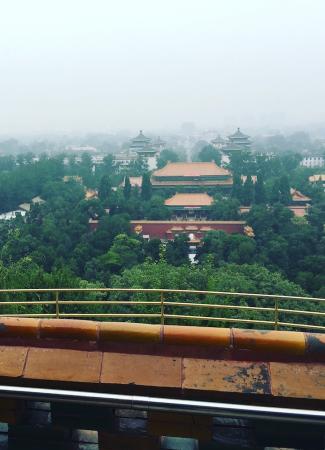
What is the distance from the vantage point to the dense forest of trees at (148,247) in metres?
15.5

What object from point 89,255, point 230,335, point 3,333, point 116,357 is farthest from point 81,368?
point 89,255

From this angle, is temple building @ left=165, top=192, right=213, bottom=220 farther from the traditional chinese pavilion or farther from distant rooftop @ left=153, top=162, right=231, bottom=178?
distant rooftop @ left=153, top=162, right=231, bottom=178

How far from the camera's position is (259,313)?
13.1m

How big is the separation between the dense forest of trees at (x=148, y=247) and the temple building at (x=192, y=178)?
249 cm

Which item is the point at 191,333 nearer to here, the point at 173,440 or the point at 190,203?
the point at 173,440

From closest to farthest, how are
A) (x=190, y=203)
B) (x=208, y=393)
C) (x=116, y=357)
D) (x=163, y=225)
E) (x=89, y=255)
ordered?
(x=208, y=393) → (x=116, y=357) → (x=89, y=255) → (x=163, y=225) → (x=190, y=203)

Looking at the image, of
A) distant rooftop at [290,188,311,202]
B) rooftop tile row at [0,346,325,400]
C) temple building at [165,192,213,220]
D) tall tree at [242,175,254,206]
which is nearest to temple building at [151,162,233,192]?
temple building at [165,192,213,220]

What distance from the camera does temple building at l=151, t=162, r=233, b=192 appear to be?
147 feet

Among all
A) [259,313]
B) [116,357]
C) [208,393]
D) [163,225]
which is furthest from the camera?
[163,225]

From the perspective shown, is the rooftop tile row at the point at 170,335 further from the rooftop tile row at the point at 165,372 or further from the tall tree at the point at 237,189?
the tall tree at the point at 237,189

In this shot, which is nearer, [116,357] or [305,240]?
[116,357]

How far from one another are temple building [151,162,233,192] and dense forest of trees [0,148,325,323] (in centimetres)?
249

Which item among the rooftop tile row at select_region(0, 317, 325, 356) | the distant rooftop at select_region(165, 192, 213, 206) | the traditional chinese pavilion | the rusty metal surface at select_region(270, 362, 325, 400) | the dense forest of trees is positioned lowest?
the traditional chinese pavilion

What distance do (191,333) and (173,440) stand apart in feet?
2.51
